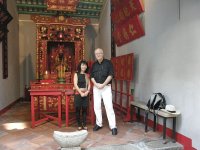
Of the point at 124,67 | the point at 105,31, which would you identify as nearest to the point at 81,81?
the point at 124,67

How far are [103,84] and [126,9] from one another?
6.56 feet

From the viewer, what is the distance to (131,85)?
5062 millimetres

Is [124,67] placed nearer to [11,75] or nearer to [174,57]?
[174,57]

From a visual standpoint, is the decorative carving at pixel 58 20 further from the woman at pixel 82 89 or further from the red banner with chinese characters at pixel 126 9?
the woman at pixel 82 89

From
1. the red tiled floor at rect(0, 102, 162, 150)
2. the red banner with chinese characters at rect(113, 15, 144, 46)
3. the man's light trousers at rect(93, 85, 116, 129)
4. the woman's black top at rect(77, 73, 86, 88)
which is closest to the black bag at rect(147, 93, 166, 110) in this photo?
the red tiled floor at rect(0, 102, 162, 150)

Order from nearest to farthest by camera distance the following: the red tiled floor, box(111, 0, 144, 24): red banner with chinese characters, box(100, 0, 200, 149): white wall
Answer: box(100, 0, 200, 149): white wall
the red tiled floor
box(111, 0, 144, 24): red banner with chinese characters

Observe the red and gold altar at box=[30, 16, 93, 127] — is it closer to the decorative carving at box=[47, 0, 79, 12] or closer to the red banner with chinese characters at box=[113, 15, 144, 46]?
the decorative carving at box=[47, 0, 79, 12]

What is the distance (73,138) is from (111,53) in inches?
167

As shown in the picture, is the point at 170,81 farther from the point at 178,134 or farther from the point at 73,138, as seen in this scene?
the point at 73,138

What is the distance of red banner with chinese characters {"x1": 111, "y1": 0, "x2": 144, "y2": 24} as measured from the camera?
418 cm

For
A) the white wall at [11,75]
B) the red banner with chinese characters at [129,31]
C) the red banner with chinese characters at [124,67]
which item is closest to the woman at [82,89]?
the red banner with chinese characters at [124,67]

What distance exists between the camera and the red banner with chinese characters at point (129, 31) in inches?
172

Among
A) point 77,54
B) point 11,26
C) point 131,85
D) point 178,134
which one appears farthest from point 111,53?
point 178,134

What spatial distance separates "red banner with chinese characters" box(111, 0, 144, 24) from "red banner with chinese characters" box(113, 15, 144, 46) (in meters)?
0.11
